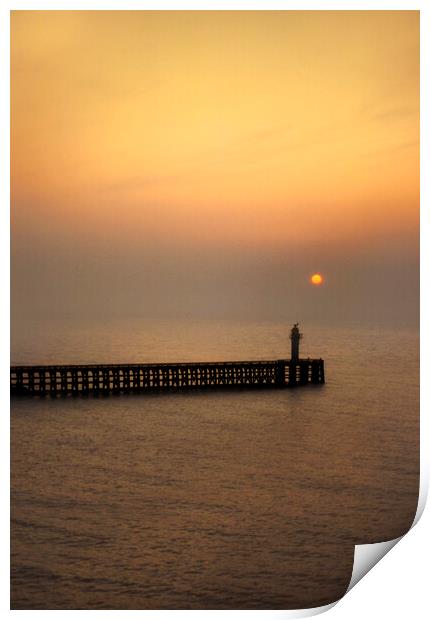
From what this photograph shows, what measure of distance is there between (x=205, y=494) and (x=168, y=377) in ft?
19.5

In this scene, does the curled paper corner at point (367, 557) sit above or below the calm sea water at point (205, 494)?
above

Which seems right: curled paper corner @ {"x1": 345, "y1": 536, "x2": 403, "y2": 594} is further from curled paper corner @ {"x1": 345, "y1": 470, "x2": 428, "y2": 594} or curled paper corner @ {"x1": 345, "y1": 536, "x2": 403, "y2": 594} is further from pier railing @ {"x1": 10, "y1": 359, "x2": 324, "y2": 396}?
pier railing @ {"x1": 10, "y1": 359, "x2": 324, "y2": 396}

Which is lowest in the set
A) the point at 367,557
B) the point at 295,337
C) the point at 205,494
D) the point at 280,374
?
the point at 205,494

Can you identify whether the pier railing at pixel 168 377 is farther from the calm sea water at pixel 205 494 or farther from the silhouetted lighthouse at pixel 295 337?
the calm sea water at pixel 205 494

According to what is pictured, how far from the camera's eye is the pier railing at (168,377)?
11055 millimetres

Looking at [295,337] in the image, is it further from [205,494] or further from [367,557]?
[367,557]

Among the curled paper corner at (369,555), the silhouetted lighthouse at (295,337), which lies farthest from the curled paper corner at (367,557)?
the silhouetted lighthouse at (295,337)

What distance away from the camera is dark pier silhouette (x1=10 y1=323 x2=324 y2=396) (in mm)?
11055

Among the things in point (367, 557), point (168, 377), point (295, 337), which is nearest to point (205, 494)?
point (367, 557)

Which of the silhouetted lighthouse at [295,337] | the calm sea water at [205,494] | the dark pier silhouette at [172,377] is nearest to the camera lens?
the calm sea water at [205,494]

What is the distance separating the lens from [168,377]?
11914 millimetres

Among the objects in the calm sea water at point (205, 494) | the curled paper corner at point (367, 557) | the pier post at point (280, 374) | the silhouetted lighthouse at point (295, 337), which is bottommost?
the calm sea water at point (205, 494)

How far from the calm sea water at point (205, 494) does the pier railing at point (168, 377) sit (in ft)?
0.87
